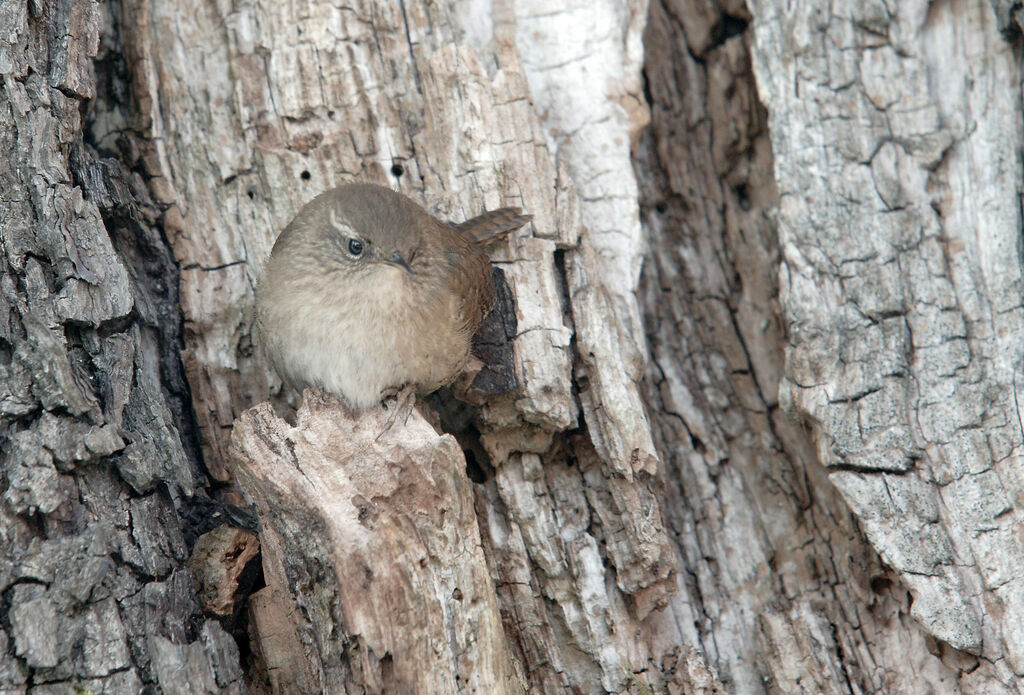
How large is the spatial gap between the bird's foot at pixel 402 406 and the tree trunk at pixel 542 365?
0.16ft

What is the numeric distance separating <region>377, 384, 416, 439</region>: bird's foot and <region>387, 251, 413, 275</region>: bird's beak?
0.45 metres

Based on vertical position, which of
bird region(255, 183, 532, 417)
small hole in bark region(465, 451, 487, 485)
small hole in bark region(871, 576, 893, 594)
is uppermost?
bird region(255, 183, 532, 417)

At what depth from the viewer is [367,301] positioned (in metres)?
3.34

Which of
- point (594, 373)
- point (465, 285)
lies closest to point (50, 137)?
point (465, 285)

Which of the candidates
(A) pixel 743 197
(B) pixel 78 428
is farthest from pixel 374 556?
(A) pixel 743 197

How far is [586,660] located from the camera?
337cm

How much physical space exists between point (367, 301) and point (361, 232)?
0.86ft

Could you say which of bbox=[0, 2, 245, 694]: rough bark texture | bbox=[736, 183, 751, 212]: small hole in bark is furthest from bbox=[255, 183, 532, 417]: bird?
bbox=[736, 183, 751, 212]: small hole in bark

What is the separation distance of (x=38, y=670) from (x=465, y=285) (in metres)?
1.93

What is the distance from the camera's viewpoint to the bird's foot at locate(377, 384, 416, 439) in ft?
10.6

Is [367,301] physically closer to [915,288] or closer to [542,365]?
[542,365]

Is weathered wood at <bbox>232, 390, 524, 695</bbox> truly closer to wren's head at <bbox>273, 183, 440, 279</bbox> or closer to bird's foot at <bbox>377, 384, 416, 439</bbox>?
bird's foot at <bbox>377, 384, 416, 439</bbox>

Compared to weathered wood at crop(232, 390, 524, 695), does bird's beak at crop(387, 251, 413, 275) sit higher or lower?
higher

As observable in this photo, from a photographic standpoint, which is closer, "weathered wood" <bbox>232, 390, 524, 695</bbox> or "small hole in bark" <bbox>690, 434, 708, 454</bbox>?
"weathered wood" <bbox>232, 390, 524, 695</bbox>
